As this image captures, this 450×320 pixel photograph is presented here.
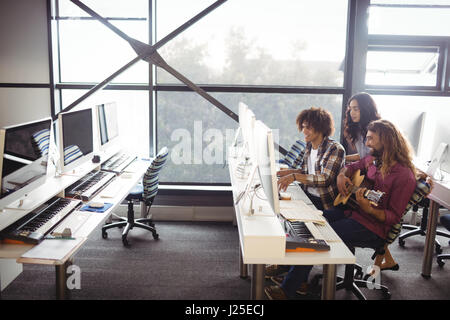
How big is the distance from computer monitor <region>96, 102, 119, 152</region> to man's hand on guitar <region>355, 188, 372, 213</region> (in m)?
2.56

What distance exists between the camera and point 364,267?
398 centimetres

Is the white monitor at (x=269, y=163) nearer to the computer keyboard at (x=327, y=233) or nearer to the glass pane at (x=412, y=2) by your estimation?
the computer keyboard at (x=327, y=233)

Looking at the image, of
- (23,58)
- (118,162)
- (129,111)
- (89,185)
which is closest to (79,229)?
(89,185)

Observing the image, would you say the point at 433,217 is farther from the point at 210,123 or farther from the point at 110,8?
the point at 110,8

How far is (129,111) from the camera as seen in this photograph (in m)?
5.16

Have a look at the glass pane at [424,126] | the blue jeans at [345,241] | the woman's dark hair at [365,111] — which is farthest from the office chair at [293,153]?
the blue jeans at [345,241]

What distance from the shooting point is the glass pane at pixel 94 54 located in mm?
5023

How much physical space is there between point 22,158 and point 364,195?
2.24 metres

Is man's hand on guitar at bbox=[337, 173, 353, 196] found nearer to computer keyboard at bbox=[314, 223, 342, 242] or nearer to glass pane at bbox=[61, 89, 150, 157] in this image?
computer keyboard at bbox=[314, 223, 342, 242]
